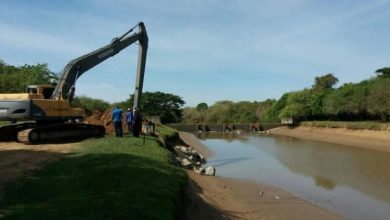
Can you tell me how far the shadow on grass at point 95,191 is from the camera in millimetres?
9414

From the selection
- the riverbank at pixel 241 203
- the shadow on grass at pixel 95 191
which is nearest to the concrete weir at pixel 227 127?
the riverbank at pixel 241 203

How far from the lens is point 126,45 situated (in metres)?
27.2

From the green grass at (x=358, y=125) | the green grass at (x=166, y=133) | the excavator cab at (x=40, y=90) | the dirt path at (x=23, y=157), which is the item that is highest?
the excavator cab at (x=40, y=90)

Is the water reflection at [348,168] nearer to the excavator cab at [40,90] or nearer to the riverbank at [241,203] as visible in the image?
the riverbank at [241,203]

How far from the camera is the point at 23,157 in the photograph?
53.7 feet

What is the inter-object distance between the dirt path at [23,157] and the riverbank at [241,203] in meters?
4.60

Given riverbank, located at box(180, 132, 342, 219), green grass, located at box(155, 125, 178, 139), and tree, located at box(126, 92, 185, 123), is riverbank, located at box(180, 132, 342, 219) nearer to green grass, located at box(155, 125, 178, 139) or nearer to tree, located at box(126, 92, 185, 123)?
green grass, located at box(155, 125, 178, 139)

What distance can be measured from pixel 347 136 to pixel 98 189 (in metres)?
51.9

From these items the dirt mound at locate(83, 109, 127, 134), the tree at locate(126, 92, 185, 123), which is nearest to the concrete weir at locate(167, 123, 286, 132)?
the tree at locate(126, 92, 185, 123)

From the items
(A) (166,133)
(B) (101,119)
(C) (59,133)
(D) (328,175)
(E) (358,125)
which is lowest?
(D) (328,175)

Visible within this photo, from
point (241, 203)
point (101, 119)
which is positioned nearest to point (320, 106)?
point (101, 119)

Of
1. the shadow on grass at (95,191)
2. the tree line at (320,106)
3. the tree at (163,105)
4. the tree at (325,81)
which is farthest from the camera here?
the tree at (325,81)

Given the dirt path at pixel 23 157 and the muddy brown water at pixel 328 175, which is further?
the muddy brown water at pixel 328 175

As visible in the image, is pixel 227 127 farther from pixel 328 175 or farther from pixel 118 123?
pixel 118 123
